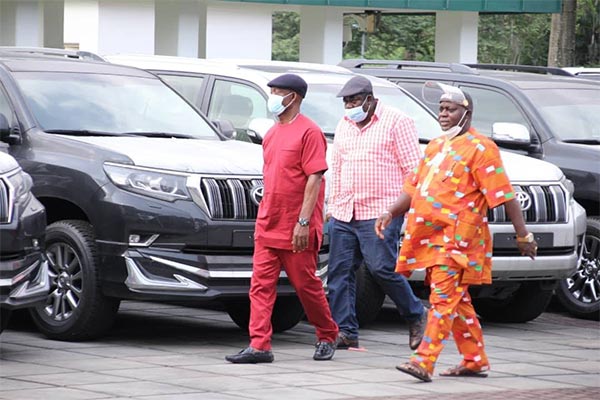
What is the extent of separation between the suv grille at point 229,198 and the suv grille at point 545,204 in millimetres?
2538

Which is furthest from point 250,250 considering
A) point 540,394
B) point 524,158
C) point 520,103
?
point 520,103

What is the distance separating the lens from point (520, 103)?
1312cm

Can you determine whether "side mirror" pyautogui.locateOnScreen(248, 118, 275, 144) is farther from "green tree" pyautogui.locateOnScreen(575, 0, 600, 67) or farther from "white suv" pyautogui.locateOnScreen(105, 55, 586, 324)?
"green tree" pyautogui.locateOnScreen(575, 0, 600, 67)

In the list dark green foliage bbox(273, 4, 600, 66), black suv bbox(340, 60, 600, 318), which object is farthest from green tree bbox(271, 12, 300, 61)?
black suv bbox(340, 60, 600, 318)

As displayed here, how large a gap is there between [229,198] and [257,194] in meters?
0.21

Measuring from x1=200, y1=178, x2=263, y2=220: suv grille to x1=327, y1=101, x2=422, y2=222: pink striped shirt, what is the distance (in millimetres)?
584

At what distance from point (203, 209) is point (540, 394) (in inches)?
99.8

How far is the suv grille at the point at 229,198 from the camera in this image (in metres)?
9.73

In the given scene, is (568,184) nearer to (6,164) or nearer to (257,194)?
(257,194)

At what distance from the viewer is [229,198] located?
981cm

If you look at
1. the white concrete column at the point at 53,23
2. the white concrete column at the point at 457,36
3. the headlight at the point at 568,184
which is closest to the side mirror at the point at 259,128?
the headlight at the point at 568,184

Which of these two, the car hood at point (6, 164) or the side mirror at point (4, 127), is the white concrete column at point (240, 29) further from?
the car hood at point (6, 164)

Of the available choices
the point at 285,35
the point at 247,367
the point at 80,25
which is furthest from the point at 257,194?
the point at 285,35

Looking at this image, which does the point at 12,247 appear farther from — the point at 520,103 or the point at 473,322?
the point at 520,103
